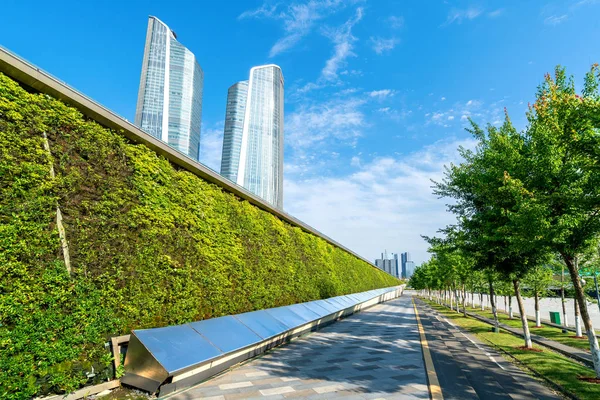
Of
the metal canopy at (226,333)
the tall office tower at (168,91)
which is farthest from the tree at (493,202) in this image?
the tall office tower at (168,91)

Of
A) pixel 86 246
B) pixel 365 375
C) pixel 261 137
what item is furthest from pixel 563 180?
pixel 261 137

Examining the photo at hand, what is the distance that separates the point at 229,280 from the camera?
11000 millimetres

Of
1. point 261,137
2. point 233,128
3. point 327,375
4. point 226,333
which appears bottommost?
point 327,375

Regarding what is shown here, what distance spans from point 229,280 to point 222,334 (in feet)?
7.34

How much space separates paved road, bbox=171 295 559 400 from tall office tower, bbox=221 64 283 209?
115225 mm

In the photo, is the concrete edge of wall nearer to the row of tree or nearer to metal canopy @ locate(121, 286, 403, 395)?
metal canopy @ locate(121, 286, 403, 395)

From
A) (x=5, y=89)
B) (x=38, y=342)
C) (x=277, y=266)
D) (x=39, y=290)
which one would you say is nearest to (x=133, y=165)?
(x=5, y=89)

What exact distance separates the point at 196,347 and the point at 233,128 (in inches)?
5528

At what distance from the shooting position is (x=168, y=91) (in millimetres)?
109750

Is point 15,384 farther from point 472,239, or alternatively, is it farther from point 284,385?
point 472,239

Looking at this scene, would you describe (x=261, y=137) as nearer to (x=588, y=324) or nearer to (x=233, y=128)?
(x=233, y=128)

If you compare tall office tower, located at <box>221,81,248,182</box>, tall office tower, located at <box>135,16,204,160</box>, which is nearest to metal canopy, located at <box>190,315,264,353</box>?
tall office tower, located at <box>135,16,204,160</box>

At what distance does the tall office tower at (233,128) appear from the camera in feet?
427

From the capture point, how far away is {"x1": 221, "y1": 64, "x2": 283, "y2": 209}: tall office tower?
132 m
